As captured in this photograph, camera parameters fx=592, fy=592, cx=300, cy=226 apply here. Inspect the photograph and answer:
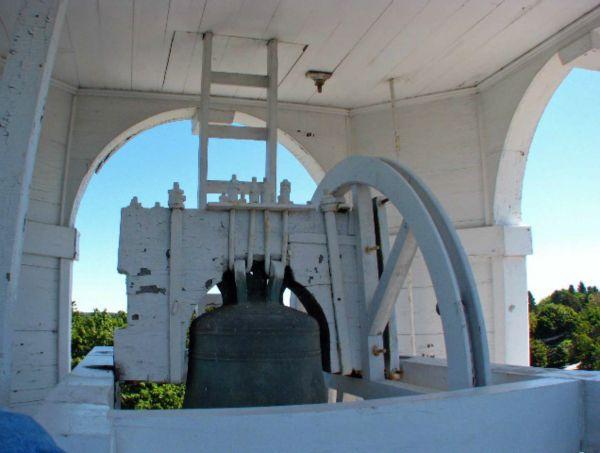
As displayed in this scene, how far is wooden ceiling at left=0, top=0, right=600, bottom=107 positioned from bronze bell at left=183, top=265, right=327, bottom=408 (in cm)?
215

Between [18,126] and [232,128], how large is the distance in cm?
198

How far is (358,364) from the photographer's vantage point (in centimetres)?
330

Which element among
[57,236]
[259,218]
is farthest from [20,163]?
[57,236]

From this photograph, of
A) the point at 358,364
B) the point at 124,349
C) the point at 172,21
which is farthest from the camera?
the point at 172,21

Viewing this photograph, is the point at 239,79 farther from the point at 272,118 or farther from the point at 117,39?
the point at 117,39

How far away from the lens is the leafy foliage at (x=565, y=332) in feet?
46.1

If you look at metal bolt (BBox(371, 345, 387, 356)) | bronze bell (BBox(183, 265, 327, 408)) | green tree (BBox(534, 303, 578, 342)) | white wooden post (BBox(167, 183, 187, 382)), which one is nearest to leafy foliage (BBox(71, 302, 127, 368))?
white wooden post (BBox(167, 183, 187, 382))

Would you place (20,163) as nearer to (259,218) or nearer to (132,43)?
(259,218)

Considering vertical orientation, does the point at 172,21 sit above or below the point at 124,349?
above

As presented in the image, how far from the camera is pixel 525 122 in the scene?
4.89 m

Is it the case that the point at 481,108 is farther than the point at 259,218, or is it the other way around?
the point at 481,108

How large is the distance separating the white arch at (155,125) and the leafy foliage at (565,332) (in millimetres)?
9186

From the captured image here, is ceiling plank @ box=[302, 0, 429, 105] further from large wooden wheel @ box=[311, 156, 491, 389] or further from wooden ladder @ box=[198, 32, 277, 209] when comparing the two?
large wooden wheel @ box=[311, 156, 491, 389]

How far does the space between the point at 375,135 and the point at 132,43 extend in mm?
2455
